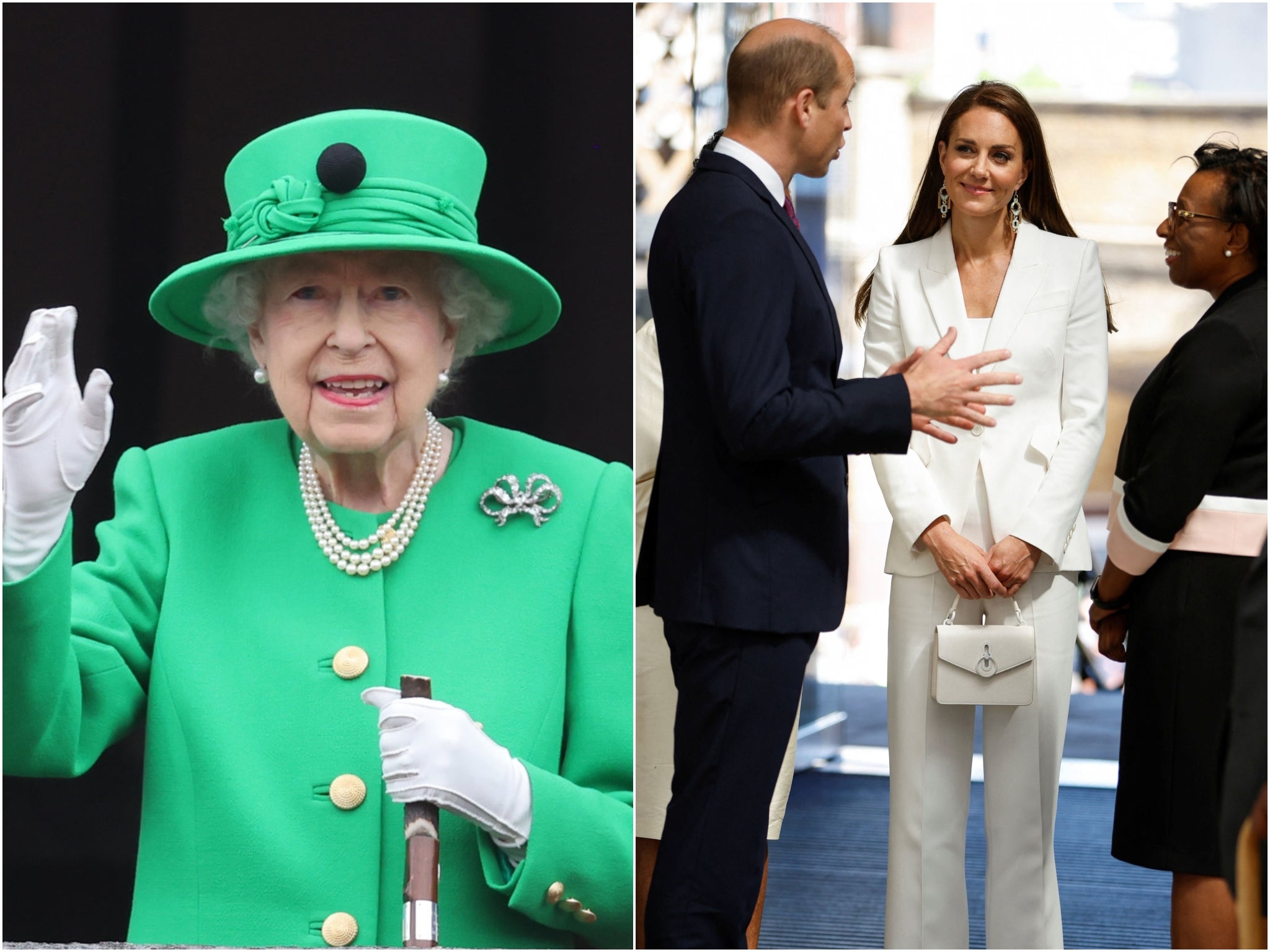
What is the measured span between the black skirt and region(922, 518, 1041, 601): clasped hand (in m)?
0.32

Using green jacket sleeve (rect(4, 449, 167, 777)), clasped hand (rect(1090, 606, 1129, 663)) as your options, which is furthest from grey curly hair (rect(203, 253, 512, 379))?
clasped hand (rect(1090, 606, 1129, 663))

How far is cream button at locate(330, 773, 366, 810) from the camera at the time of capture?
2855 millimetres

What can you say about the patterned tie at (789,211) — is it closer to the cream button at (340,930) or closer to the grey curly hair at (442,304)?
the grey curly hair at (442,304)

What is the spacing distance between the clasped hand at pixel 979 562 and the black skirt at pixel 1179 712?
322mm

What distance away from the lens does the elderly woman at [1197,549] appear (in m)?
2.97

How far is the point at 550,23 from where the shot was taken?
9.92ft

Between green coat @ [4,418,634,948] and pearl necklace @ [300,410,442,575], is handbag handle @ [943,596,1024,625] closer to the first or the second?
green coat @ [4,418,634,948]

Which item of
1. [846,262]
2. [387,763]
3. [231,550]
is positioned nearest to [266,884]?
[387,763]

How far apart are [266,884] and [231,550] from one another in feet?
2.17

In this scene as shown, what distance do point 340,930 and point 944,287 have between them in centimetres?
180

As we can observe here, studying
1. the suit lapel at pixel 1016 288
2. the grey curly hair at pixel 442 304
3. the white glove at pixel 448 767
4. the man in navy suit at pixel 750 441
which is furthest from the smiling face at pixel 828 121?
the white glove at pixel 448 767

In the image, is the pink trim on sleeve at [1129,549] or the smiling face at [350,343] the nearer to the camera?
the smiling face at [350,343]

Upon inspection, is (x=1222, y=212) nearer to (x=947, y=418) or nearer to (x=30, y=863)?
(x=947, y=418)

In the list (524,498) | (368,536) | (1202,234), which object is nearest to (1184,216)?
(1202,234)
